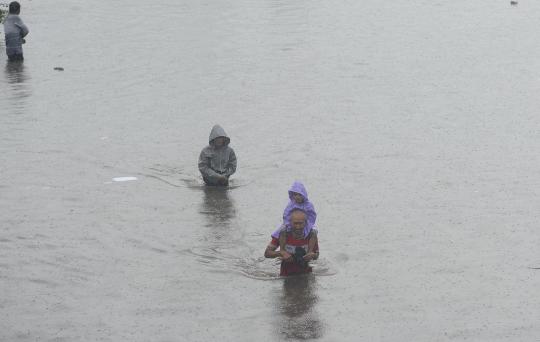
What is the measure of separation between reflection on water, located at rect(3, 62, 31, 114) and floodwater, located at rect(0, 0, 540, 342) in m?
0.08

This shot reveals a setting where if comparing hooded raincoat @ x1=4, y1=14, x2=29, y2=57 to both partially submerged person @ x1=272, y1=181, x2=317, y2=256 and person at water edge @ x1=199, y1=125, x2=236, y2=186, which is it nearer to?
person at water edge @ x1=199, y1=125, x2=236, y2=186

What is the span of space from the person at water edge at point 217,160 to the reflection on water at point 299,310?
12.0ft

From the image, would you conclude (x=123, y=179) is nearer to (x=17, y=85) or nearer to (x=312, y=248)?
(x=312, y=248)

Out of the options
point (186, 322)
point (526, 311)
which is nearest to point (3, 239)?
point (186, 322)

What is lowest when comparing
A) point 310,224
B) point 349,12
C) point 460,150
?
point 349,12

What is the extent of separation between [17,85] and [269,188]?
914 cm

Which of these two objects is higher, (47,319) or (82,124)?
(47,319)

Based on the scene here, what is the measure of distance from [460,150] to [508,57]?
Answer: 9.12 m

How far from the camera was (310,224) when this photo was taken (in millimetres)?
10281

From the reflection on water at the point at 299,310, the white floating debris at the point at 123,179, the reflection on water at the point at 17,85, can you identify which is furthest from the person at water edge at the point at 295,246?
the reflection on water at the point at 17,85

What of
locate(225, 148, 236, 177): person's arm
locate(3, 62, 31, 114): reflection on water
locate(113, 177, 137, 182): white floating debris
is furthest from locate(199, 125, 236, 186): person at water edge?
locate(3, 62, 31, 114): reflection on water

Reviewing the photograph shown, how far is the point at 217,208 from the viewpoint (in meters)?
13.1

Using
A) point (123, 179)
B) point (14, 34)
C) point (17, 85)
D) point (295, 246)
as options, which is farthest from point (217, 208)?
point (14, 34)

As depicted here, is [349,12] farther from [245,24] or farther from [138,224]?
[138,224]
